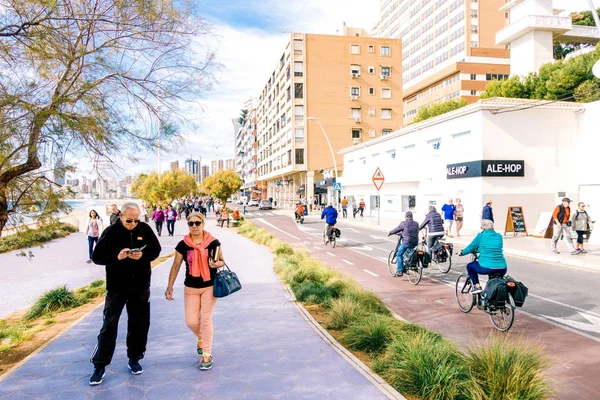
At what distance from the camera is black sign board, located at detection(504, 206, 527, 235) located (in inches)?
738

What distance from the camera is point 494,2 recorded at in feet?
228

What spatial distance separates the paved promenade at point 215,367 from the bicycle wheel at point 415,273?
386cm

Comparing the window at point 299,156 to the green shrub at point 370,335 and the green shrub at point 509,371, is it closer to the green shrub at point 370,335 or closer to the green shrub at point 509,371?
the green shrub at point 370,335

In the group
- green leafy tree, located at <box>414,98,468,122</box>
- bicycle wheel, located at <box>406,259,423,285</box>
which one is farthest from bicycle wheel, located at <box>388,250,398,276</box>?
green leafy tree, located at <box>414,98,468,122</box>

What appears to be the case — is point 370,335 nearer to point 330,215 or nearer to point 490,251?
point 490,251

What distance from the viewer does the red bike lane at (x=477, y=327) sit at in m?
4.55

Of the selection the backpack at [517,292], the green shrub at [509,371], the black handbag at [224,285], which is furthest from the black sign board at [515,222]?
the black handbag at [224,285]

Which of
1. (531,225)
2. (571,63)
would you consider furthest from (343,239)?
(571,63)

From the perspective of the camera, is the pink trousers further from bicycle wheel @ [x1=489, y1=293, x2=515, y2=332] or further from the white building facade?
the white building facade

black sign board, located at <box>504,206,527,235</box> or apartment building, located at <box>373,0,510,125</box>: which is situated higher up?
apartment building, located at <box>373,0,510,125</box>

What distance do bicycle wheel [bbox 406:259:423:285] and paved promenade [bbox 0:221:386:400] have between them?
3.86 meters

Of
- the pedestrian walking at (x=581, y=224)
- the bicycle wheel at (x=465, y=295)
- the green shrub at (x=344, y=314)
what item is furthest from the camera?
the pedestrian walking at (x=581, y=224)

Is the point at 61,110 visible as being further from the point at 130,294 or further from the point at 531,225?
the point at 531,225

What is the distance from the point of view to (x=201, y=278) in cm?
440
